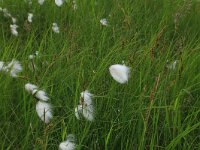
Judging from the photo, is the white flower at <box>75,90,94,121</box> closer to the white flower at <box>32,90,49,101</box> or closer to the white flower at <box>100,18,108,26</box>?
the white flower at <box>32,90,49,101</box>

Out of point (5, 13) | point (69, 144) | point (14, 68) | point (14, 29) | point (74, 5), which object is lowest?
point (69, 144)

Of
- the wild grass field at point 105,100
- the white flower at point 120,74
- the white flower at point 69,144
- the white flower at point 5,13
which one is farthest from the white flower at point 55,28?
the white flower at point 69,144

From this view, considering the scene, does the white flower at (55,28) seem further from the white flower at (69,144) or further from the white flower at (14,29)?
the white flower at (69,144)

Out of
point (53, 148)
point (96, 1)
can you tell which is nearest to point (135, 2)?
point (96, 1)

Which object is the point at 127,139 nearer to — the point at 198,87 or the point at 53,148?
the point at 53,148

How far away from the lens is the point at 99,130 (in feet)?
5.44

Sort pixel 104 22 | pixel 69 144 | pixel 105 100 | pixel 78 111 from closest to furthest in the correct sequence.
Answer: pixel 69 144
pixel 78 111
pixel 105 100
pixel 104 22

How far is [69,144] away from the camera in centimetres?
149

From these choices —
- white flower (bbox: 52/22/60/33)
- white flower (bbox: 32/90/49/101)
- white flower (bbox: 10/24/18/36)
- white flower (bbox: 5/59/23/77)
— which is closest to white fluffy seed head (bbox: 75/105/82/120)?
white flower (bbox: 32/90/49/101)

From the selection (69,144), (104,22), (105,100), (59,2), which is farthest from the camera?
(59,2)

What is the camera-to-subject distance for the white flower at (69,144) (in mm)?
1474

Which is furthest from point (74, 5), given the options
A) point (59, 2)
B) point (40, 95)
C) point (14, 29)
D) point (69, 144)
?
point (69, 144)

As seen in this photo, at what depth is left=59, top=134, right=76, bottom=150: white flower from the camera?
1474mm

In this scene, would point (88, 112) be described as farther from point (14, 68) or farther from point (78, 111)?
point (14, 68)
